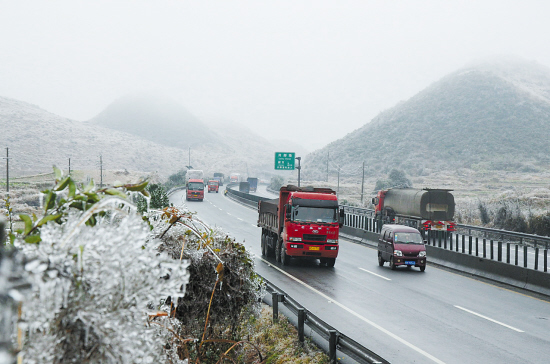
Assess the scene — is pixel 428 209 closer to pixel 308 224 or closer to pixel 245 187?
pixel 308 224

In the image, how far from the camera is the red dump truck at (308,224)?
70.9ft

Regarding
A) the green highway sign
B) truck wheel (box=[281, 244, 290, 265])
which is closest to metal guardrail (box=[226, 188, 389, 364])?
truck wheel (box=[281, 244, 290, 265])

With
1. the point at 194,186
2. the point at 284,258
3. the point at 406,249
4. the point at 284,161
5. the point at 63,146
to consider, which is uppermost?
the point at 63,146

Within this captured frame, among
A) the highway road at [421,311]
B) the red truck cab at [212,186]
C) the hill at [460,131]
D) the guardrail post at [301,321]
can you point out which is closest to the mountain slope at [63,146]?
the red truck cab at [212,186]

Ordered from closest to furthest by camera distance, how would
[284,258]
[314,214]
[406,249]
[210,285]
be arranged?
[210,285], [314,214], [406,249], [284,258]

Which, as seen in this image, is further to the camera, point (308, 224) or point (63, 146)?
point (63, 146)

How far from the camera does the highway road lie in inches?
433

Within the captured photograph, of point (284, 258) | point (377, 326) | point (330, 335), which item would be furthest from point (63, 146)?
point (330, 335)

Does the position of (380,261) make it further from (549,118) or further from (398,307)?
(549,118)

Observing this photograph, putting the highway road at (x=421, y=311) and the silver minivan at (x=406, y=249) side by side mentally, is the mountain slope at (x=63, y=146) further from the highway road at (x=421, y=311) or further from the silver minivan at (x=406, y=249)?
the highway road at (x=421, y=311)

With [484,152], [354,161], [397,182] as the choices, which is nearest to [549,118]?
[484,152]

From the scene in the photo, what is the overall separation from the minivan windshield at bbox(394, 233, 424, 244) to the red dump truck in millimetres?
2537

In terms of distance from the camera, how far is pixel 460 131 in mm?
113812

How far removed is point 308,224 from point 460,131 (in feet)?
331
